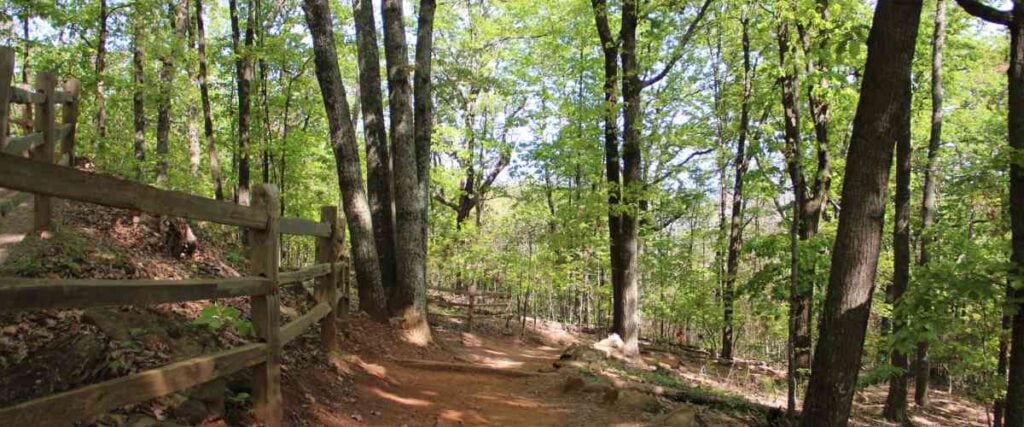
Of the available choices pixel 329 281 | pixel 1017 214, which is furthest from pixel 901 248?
pixel 329 281

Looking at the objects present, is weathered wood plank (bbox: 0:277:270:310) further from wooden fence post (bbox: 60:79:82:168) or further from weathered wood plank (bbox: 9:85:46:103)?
wooden fence post (bbox: 60:79:82:168)

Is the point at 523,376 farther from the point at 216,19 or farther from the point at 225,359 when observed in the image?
the point at 216,19

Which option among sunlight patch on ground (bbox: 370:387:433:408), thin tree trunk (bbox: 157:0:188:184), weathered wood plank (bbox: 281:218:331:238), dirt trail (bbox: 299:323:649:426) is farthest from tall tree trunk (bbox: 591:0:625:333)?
thin tree trunk (bbox: 157:0:188:184)

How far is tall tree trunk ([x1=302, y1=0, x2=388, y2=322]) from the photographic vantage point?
936 centimetres

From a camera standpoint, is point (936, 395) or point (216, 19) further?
point (216, 19)

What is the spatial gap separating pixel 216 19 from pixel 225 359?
27.3 metres

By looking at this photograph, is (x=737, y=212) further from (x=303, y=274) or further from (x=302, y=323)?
(x=302, y=323)

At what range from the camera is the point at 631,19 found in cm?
1127

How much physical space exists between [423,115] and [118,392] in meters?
8.17

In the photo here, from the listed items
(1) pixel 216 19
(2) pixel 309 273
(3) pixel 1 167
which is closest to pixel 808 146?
(2) pixel 309 273

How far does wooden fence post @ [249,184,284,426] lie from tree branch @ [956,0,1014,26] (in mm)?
6681

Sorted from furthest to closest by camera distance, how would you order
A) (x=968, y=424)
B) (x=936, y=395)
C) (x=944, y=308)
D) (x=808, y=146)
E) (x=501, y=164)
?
(x=501, y=164), (x=936, y=395), (x=808, y=146), (x=968, y=424), (x=944, y=308)

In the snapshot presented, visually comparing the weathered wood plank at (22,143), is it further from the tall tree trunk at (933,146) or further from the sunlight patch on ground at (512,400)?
the tall tree trunk at (933,146)

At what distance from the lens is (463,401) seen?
6.88 meters
